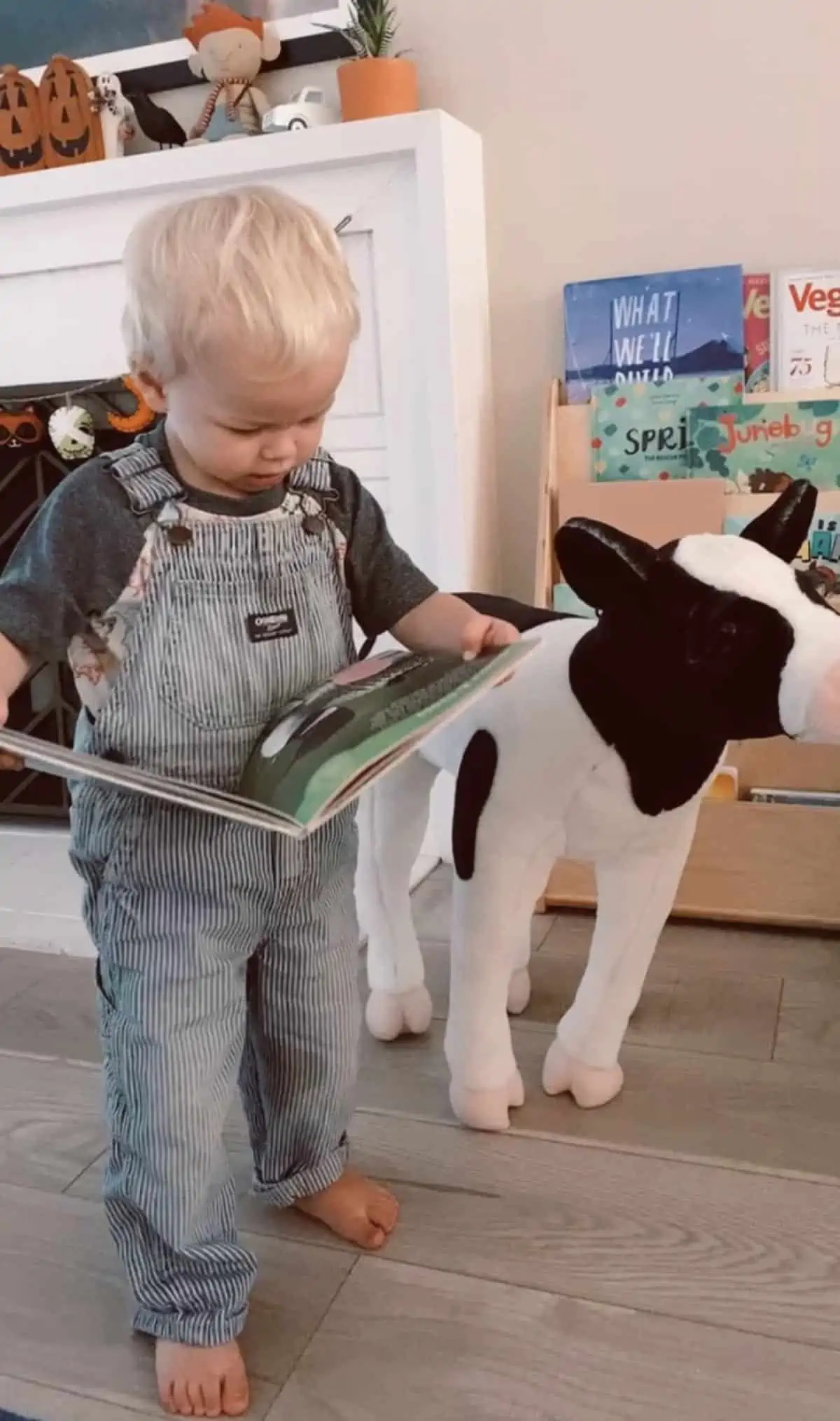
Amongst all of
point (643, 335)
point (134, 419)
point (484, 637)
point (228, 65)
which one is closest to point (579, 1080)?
point (484, 637)

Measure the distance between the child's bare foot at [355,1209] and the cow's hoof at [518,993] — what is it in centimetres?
33

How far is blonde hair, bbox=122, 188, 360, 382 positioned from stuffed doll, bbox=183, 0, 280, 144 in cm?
101

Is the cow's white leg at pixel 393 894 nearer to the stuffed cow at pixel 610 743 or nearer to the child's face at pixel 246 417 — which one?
the stuffed cow at pixel 610 743

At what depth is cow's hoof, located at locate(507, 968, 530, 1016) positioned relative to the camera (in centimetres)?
128

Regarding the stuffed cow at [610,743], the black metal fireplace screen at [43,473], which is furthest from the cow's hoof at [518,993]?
the black metal fireplace screen at [43,473]

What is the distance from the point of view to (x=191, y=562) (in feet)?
2.52

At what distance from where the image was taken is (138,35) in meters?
1.70

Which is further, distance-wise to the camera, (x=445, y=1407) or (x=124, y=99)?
(x=124, y=99)

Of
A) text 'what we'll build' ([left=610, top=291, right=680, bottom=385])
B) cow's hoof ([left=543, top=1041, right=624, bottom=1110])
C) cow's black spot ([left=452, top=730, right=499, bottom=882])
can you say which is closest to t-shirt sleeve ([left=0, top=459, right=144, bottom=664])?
cow's black spot ([left=452, top=730, right=499, bottom=882])

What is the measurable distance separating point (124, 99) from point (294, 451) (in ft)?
3.96

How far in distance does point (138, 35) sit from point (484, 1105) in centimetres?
150

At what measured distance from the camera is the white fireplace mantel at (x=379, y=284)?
1503 millimetres

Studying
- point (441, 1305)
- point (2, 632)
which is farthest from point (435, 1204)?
point (2, 632)

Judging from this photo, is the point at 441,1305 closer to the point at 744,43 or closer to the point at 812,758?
the point at 812,758
